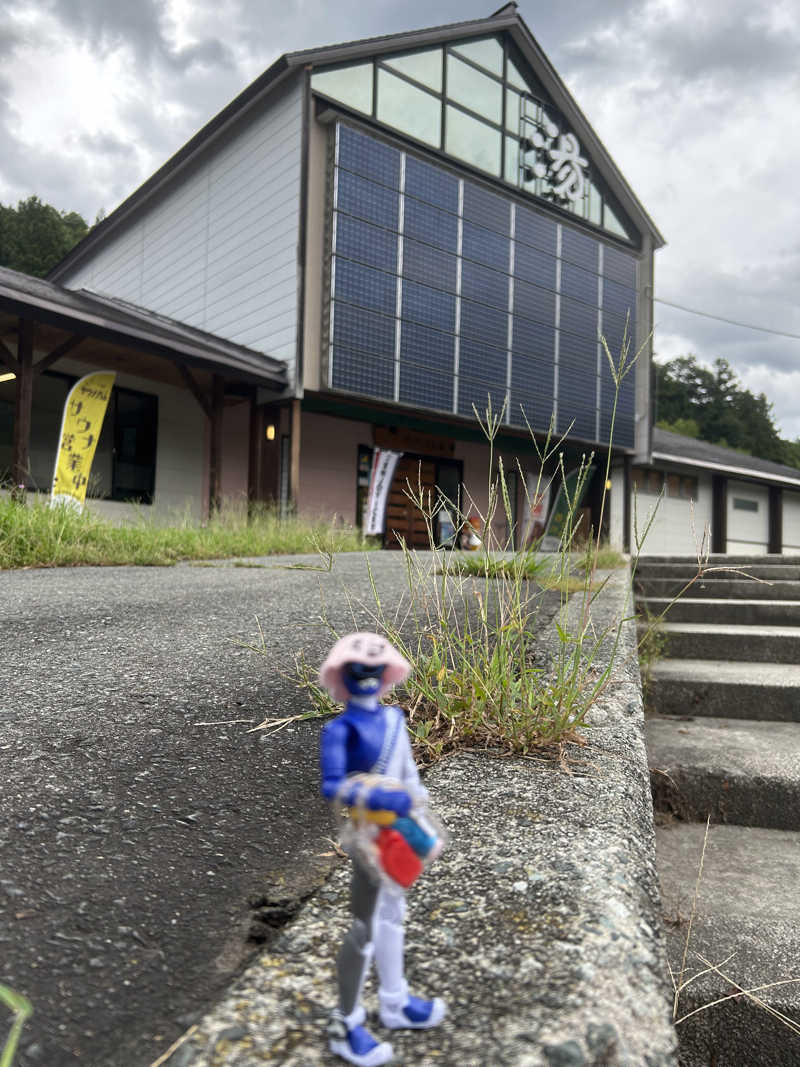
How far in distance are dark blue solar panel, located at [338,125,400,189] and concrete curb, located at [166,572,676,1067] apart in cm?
1121

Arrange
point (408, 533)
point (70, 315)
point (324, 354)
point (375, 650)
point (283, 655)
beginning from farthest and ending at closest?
point (408, 533) < point (324, 354) < point (70, 315) < point (283, 655) < point (375, 650)

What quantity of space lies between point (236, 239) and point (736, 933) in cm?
1261

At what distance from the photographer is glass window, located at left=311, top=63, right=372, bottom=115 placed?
10.8 metres

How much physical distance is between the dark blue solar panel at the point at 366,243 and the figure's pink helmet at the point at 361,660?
10.8 m

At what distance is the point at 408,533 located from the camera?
1409 centimetres

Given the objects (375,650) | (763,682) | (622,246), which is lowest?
(763,682)

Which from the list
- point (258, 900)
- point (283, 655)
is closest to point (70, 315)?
point (283, 655)

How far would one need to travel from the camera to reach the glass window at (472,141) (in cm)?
1244

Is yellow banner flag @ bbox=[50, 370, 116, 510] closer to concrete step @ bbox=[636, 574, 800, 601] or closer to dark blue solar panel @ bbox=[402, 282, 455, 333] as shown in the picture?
dark blue solar panel @ bbox=[402, 282, 455, 333]

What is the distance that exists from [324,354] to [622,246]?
8128 millimetres

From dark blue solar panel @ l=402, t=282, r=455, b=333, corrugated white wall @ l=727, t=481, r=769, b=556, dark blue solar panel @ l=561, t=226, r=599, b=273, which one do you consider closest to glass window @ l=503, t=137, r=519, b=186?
dark blue solar panel @ l=561, t=226, r=599, b=273

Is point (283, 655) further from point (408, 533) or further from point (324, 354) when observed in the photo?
point (408, 533)

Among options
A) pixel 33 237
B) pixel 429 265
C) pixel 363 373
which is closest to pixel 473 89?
pixel 429 265

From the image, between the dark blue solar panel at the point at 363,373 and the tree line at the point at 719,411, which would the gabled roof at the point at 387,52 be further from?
the tree line at the point at 719,411
